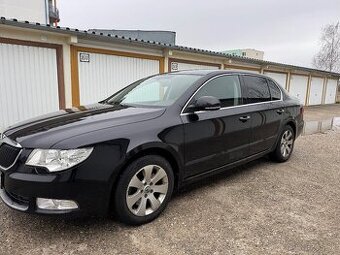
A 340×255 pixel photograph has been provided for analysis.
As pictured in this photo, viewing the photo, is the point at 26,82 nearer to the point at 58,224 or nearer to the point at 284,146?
the point at 58,224

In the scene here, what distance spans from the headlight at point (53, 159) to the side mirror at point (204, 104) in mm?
1465

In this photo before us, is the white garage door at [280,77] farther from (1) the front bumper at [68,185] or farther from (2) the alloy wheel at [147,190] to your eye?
(1) the front bumper at [68,185]

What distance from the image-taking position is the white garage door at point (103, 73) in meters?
8.26

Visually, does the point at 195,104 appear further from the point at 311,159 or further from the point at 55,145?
the point at 311,159

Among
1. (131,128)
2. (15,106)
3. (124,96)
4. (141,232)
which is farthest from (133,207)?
(15,106)

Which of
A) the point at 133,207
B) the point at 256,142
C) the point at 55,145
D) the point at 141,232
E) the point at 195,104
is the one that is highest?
the point at 195,104

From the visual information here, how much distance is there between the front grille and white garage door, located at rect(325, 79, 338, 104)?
87.9ft

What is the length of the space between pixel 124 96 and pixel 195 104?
1.14m

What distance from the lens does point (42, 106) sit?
7496mm

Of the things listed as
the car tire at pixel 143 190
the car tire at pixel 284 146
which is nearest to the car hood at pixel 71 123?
the car tire at pixel 143 190

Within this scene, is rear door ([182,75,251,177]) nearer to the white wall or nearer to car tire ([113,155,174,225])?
car tire ([113,155,174,225])

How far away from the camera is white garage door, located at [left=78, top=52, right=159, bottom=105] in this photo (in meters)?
8.26

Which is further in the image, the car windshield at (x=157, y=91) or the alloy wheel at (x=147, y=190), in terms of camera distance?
the car windshield at (x=157, y=91)

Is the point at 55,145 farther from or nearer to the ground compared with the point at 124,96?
nearer to the ground
